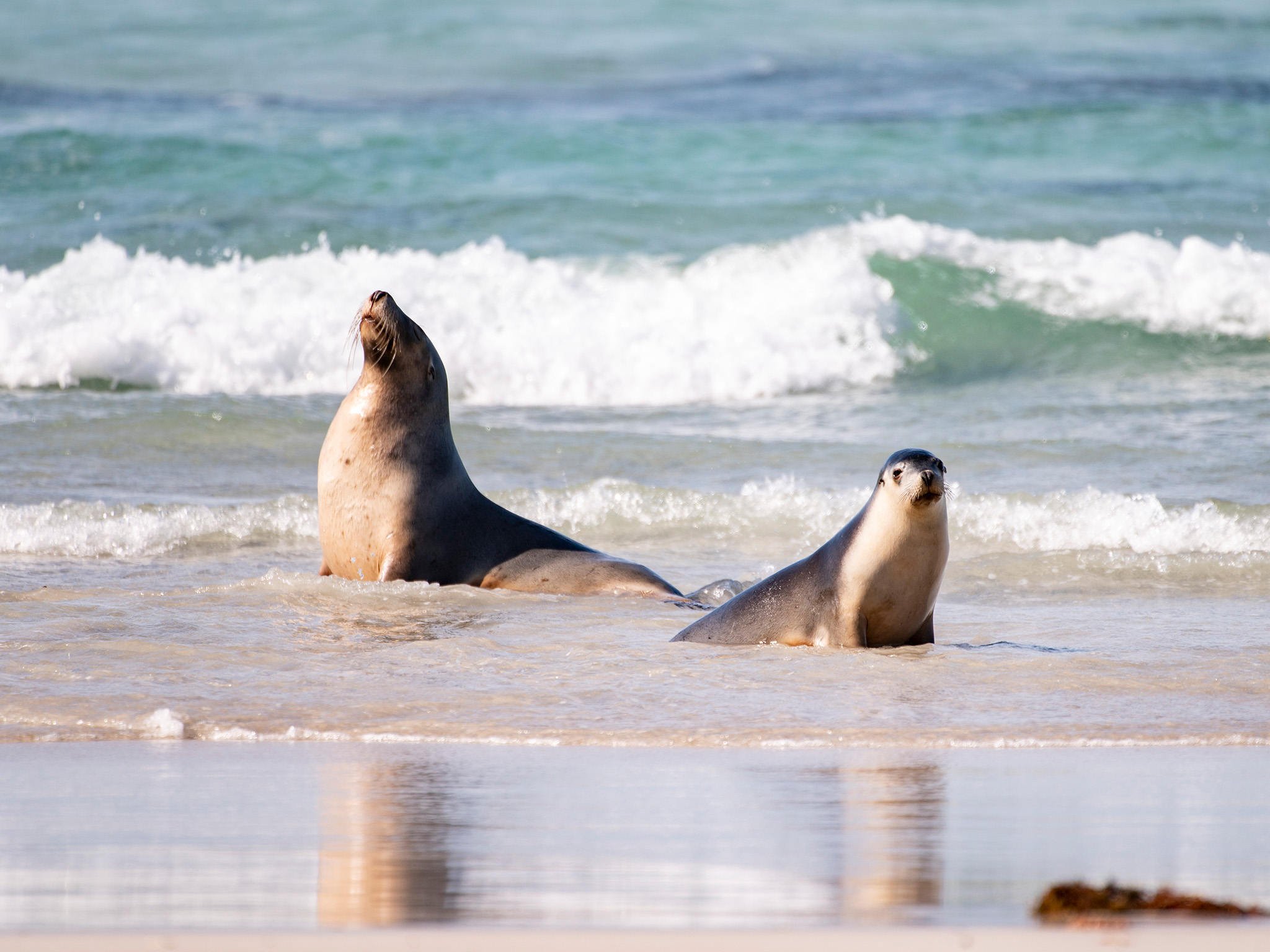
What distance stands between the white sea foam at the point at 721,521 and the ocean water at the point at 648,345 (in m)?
0.03

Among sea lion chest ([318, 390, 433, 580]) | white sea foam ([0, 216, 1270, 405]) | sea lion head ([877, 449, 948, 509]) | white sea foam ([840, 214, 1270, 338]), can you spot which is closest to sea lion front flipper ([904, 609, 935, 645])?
sea lion head ([877, 449, 948, 509])

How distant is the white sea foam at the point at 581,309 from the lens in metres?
13.5

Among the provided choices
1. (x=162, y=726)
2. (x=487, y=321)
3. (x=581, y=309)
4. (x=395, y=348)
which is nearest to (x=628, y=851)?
(x=162, y=726)

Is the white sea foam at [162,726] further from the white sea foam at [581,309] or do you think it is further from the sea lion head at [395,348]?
the white sea foam at [581,309]

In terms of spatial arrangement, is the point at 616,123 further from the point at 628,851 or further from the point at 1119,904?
the point at 1119,904

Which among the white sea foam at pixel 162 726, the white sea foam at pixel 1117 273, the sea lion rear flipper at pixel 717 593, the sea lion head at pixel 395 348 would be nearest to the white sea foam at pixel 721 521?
the sea lion head at pixel 395 348

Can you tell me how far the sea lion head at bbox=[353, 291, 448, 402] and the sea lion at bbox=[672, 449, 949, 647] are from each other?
222 centimetres

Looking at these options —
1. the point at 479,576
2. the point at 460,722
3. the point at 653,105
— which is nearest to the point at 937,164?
the point at 653,105

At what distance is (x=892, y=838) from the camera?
3188 millimetres

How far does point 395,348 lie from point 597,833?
174 inches

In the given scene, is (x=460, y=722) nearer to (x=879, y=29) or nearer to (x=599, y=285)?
(x=599, y=285)

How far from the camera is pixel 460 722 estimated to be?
4.46m

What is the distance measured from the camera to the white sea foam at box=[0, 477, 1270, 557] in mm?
7957

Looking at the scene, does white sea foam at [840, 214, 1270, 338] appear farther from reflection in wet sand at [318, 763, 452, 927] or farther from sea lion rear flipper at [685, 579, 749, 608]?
reflection in wet sand at [318, 763, 452, 927]
